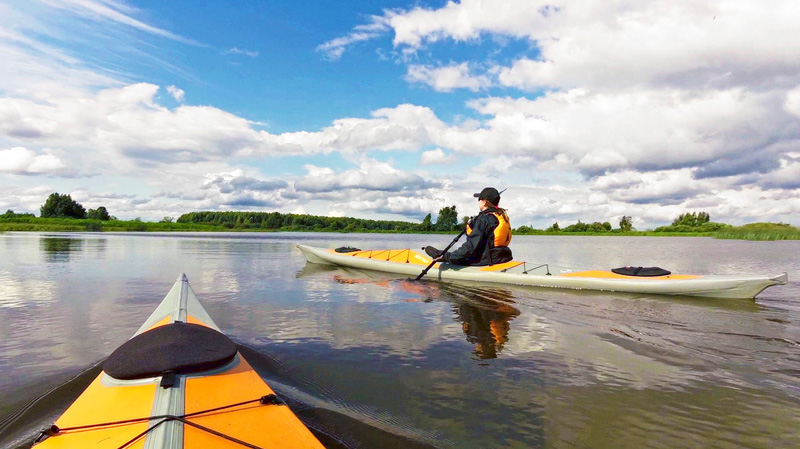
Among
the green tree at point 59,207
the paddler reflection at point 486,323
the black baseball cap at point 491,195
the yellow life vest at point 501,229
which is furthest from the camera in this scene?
A: the green tree at point 59,207

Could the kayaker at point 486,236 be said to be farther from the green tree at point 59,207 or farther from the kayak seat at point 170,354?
the green tree at point 59,207

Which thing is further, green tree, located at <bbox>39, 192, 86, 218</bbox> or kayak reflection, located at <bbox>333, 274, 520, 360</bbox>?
green tree, located at <bbox>39, 192, 86, 218</bbox>

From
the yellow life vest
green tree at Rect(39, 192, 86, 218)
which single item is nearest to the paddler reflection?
the yellow life vest

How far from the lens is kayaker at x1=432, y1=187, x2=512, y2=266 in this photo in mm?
9930

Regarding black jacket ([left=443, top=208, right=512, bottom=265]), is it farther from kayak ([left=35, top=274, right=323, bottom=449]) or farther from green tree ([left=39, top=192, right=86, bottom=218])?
green tree ([left=39, top=192, right=86, bottom=218])

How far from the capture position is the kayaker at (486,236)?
9.93 meters

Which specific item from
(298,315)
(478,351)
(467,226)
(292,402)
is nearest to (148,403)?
(292,402)

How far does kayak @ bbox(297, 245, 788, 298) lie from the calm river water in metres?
0.29

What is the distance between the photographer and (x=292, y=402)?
361cm

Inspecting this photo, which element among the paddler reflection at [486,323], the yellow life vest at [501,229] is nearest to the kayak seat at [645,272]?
the yellow life vest at [501,229]

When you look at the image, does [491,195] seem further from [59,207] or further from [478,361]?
[59,207]

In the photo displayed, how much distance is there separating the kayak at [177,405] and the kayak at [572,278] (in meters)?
7.77

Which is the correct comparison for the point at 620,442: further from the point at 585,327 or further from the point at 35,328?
the point at 35,328

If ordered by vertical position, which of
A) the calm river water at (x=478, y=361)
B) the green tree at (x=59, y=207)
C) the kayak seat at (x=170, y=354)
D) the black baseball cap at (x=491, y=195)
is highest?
the green tree at (x=59, y=207)
